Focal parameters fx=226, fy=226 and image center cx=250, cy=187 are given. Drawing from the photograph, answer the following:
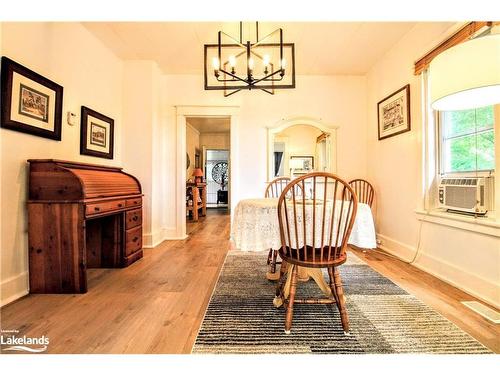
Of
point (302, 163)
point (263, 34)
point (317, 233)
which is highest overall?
point (263, 34)

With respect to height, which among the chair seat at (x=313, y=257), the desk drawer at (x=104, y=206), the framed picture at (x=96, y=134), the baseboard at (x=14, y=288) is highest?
the framed picture at (x=96, y=134)

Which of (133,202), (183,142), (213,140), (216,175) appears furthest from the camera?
(216,175)

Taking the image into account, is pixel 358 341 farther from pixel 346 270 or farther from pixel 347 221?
pixel 346 270

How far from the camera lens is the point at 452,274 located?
196 cm

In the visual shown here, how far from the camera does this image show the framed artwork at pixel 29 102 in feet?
5.43

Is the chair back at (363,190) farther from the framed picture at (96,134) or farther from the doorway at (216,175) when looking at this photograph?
the doorway at (216,175)

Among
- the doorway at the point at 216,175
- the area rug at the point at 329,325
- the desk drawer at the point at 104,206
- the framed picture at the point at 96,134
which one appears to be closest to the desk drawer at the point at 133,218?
the desk drawer at the point at 104,206

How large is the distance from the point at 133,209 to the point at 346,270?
236 centimetres

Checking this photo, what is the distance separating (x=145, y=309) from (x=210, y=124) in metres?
5.52

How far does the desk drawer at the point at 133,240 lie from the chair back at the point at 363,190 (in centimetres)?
302

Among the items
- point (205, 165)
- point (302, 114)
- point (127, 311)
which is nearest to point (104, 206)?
point (127, 311)

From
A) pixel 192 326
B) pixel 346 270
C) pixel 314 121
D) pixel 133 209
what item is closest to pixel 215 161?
pixel 314 121

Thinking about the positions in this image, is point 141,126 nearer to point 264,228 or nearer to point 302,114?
point 302,114
